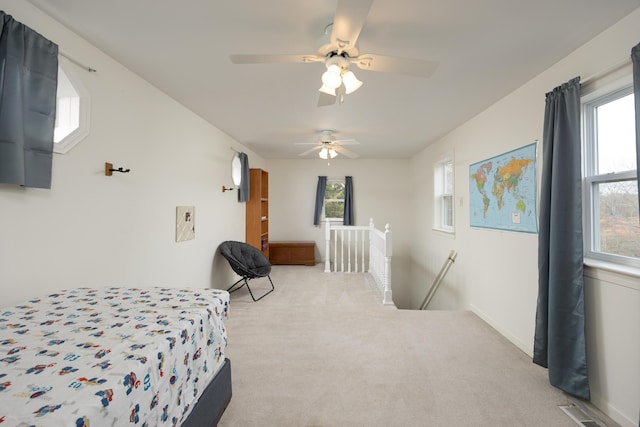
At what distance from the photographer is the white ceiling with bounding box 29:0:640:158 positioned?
155cm

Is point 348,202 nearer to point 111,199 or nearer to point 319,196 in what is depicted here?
point 319,196

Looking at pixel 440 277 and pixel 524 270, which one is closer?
pixel 524 270

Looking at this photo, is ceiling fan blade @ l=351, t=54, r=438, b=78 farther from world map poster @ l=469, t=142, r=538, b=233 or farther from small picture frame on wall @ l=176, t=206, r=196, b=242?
small picture frame on wall @ l=176, t=206, r=196, b=242

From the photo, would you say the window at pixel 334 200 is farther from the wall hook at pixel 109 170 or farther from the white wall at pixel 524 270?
the wall hook at pixel 109 170

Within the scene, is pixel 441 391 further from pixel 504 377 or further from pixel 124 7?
pixel 124 7

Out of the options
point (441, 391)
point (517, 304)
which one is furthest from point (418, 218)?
point (441, 391)

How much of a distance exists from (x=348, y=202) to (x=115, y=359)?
5.59 meters

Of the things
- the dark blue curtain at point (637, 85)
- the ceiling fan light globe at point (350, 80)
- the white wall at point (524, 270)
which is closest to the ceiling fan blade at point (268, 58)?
the ceiling fan light globe at point (350, 80)

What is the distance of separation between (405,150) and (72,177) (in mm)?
4998

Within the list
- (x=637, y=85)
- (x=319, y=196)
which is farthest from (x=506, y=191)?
(x=319, y=196)

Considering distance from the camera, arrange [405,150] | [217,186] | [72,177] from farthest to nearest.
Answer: [405,150], [217,186], [72,177]

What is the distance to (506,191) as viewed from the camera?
110 inches

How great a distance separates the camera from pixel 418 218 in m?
5.82

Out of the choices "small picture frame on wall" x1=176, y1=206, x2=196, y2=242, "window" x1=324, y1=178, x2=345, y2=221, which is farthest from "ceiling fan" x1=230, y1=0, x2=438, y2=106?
"window" x1=324, y1=178, x2=345, y2=221
